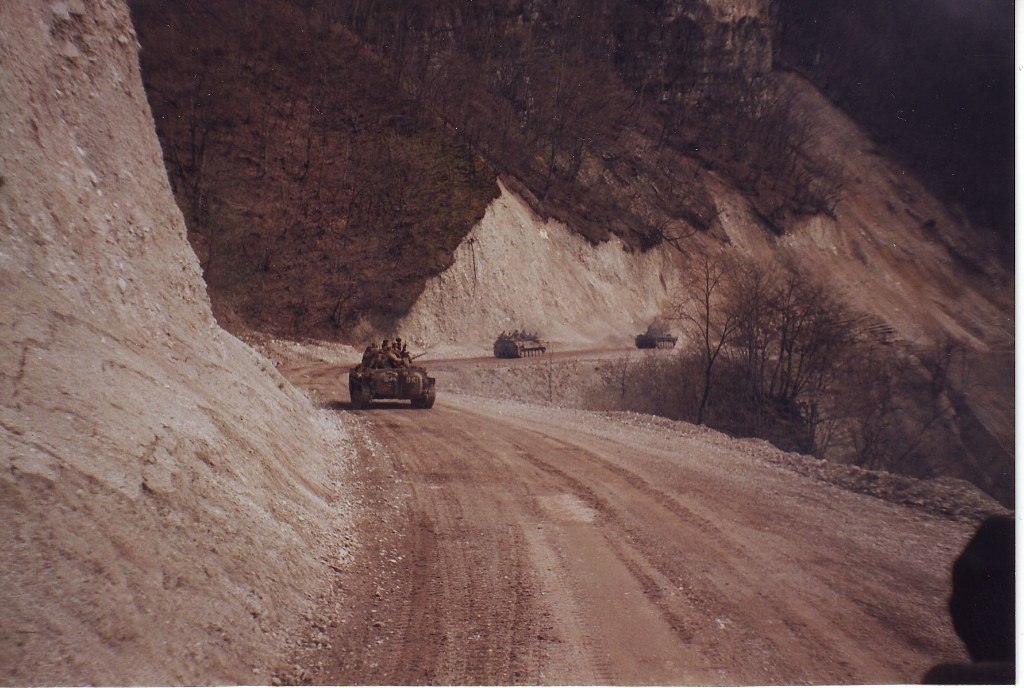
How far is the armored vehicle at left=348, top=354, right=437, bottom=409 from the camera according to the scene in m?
14.3

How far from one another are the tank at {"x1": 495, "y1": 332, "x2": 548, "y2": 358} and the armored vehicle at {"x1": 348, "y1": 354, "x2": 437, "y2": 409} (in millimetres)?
13817

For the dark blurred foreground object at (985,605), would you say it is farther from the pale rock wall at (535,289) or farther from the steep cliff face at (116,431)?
the pale rock wall at (535,289)

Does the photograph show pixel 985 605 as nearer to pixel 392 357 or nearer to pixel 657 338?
pixel 392 357

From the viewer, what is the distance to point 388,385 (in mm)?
14492

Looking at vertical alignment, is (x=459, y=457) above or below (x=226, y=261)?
below

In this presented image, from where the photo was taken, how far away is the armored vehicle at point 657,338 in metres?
30.8

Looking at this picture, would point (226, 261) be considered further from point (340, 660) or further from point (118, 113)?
point (340, 660)

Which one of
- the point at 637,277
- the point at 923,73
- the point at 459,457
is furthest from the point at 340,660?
the point at 637,277

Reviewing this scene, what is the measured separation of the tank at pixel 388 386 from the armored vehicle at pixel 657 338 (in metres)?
16.9

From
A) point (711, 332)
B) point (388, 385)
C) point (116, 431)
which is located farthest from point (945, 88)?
point (711, 332)

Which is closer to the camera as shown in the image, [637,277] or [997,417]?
[997,417]

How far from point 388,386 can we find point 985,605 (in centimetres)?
1136

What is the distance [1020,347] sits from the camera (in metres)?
6.34

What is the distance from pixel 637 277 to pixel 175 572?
38649 mm
